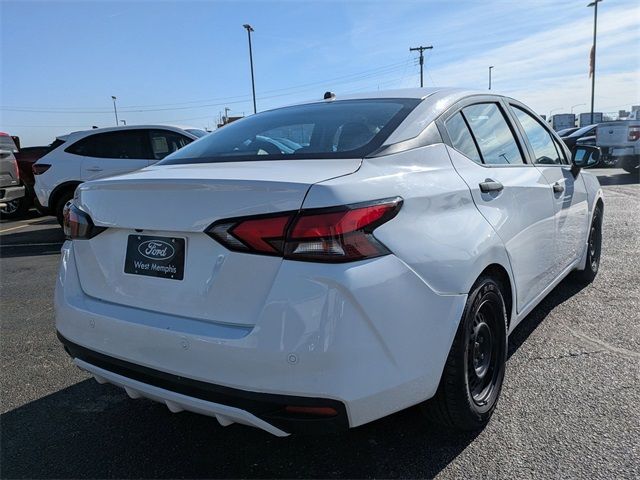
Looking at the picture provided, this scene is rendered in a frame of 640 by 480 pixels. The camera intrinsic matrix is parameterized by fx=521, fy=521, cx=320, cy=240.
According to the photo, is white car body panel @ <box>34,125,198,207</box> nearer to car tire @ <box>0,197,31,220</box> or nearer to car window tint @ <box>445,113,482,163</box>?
car tire @ <box>0,197,31,220</box>

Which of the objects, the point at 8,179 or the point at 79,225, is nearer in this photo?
the point at 79,225

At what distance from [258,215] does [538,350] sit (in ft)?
7.78

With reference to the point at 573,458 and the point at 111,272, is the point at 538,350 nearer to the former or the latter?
the point at 573,458

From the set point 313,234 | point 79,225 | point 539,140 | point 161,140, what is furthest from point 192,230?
point 161,140

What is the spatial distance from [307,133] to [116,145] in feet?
22.6

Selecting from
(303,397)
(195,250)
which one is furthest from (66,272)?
(303,397)

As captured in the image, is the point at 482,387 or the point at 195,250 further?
the point at 482,387

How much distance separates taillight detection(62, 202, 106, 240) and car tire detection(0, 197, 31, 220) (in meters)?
11.0

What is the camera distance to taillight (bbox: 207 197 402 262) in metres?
1.78

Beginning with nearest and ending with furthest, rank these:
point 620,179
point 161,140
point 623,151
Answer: point 161,140
point 623,151
point 620,179

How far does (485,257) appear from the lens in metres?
2.35

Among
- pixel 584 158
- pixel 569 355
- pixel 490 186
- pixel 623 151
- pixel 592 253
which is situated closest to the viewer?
pixel 490 186

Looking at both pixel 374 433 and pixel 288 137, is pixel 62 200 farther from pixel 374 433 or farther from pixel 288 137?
pixel 374 433

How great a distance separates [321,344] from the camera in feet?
5.74
